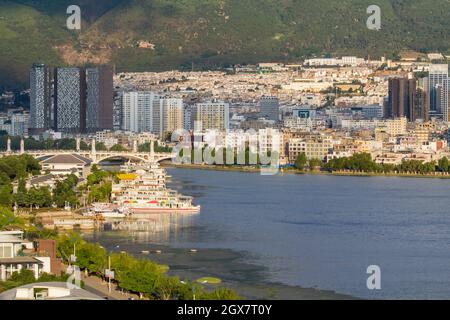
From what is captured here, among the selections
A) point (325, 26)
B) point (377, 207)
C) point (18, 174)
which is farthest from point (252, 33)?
point (377, 207)

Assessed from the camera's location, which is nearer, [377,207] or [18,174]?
[377,207]

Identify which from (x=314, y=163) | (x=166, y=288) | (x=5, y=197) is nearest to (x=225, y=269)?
(x=166, y=288)

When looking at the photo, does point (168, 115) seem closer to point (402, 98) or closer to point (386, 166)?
point (402, 98)

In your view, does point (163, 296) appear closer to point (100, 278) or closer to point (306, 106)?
point (100, 278)

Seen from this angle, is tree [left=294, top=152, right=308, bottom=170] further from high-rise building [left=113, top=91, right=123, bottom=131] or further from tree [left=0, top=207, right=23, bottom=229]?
tree [left=0, top=207, right=23, bottom=229]

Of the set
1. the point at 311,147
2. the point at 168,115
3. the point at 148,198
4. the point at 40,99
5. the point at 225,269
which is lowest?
the point at 225,269

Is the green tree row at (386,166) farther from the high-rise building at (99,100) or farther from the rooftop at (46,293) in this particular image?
the rooftop at (46,293)
